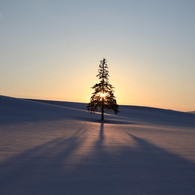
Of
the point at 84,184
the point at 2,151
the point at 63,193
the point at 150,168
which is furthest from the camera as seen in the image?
the point at 2,151

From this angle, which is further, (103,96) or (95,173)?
(103,96)

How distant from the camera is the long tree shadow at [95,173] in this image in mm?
5434

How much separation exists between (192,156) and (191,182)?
13.0 feet

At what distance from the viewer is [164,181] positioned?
243 inches

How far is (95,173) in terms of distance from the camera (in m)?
6.70

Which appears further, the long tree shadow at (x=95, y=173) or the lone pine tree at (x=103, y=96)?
the lone pine tree at (x=103, y=96)

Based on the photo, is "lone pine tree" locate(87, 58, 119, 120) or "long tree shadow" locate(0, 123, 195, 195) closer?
"long tree shadow" locate(0, 123, 195, 195)

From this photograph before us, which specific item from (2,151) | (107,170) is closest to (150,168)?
(107,170)

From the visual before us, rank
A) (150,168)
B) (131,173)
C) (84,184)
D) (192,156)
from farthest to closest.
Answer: (192,156)
(150,168)
(131,173)
(84,184)

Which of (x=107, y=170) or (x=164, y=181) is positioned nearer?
(x=164, y=181)

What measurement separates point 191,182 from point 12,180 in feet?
16.4

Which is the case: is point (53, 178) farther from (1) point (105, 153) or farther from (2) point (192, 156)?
(2) point (192, 156)

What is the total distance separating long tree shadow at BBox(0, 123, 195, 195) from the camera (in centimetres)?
543

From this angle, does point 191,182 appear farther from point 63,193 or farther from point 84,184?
point 63,193
